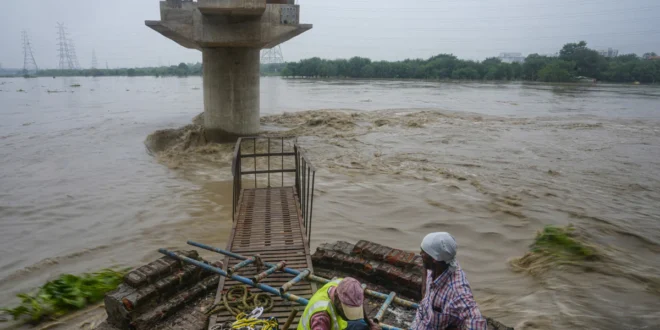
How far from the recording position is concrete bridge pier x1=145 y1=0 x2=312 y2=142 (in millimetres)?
13016

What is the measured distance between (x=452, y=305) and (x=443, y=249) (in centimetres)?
39

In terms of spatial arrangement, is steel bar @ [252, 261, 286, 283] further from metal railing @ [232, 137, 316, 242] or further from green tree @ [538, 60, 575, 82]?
green tree @ [538, 60, 575, 82]

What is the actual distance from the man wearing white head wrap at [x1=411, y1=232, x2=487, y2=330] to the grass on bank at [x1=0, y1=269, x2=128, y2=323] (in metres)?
4.49

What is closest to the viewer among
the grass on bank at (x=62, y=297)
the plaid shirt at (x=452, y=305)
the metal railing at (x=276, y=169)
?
the plaid shirt at (x=452, y=305)

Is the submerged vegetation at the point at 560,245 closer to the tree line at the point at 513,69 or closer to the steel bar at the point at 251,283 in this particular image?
the steel bar at the point at 251,283

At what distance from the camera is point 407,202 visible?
9.62 metres

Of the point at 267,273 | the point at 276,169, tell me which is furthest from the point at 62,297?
the point at 276,169

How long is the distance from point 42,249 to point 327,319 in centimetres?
667

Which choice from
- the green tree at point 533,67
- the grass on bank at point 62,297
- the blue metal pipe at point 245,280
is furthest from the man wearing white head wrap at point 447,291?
the green tree at point 533,67

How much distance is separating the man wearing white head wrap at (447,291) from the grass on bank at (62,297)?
14.7 feet

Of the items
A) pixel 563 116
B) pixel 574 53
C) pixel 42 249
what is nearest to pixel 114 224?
pixel 42 249

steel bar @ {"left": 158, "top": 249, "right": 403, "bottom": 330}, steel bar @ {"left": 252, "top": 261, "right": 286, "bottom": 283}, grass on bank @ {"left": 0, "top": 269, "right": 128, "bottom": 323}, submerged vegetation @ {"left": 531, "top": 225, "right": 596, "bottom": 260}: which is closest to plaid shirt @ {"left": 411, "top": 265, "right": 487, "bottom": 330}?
steel bar @ {"left": 158, "top": 249, "right": 403, "bottom": 330}

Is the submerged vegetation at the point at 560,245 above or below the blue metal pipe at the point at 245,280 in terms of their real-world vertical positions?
below

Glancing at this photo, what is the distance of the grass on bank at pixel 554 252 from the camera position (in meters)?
6.51
